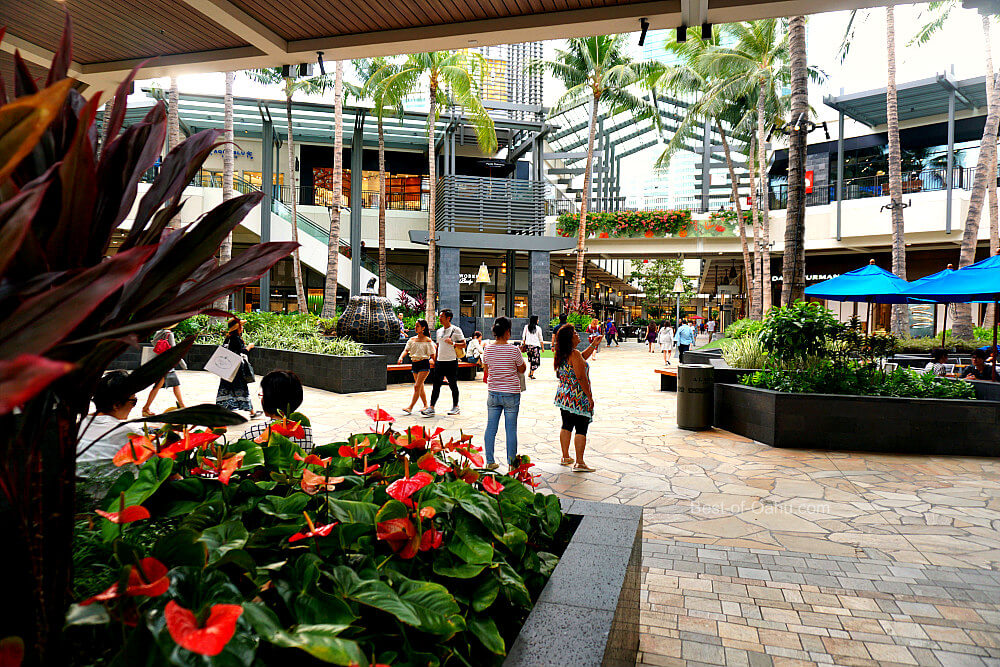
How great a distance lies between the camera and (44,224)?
0.96m

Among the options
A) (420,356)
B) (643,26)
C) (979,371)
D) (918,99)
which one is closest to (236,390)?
(420,356)

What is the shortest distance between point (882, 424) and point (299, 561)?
27.6 feet

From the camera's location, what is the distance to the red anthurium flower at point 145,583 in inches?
40.0

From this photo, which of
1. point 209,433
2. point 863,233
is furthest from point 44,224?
point 863,233

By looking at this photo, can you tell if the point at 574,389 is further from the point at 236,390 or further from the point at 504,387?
the point at 236,390

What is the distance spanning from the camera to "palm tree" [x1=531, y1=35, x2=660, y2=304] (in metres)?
24.8

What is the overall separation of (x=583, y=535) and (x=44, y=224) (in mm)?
2137

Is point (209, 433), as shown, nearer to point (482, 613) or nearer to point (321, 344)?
point (482, 613)

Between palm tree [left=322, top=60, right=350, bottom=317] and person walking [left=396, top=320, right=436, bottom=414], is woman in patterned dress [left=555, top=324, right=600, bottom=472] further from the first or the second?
palm tree [left=322, top=60, right=350, bottom=317]

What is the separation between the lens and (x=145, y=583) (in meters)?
1.10

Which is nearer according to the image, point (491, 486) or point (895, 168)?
point (491, 486)

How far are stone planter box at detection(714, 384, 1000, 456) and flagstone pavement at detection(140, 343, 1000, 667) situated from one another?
24 cm

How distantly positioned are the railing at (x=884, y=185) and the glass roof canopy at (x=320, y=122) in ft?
42.2

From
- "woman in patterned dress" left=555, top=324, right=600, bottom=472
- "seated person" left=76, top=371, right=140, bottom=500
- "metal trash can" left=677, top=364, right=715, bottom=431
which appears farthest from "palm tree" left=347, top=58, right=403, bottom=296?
"seated person" left=76, top=371, right=140, bottom=500
